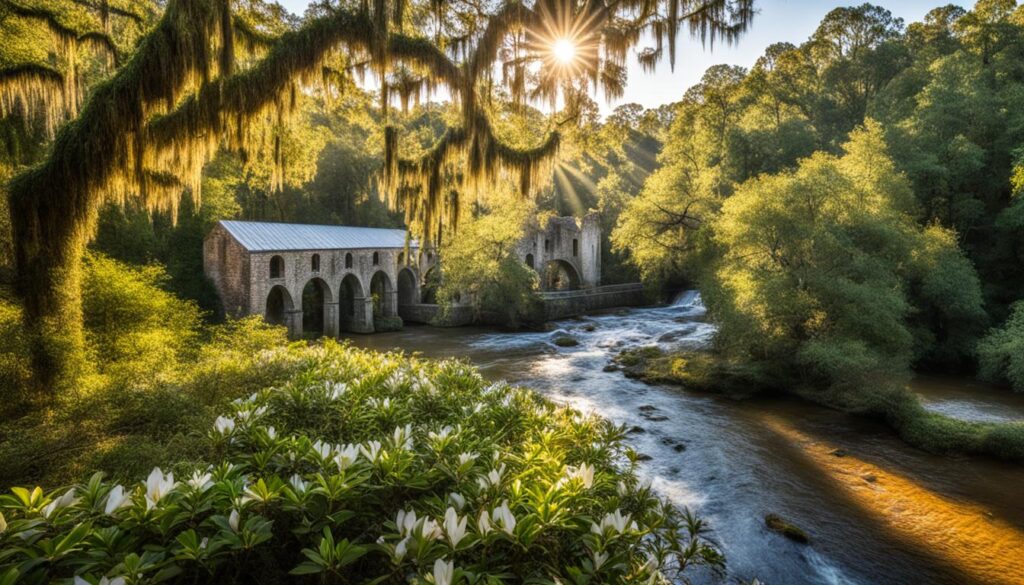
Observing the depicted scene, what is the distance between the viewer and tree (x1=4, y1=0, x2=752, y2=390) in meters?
6.20

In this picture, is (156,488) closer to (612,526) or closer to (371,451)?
(371,451)

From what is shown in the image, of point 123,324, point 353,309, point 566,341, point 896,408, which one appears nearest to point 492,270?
point 566,341

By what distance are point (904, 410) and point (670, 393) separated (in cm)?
575

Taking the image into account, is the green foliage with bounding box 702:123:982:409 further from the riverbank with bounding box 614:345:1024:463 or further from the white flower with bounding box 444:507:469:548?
the white flower with bounding box 444:507:469:548

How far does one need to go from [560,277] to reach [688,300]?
16443mm

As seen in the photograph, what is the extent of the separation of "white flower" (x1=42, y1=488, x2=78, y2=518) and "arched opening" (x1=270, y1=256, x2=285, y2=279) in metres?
22.1

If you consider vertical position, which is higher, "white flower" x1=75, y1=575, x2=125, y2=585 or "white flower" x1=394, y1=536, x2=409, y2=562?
"white flower" x1=75, y1=575, x2=125, y2=585

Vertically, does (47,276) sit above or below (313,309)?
above

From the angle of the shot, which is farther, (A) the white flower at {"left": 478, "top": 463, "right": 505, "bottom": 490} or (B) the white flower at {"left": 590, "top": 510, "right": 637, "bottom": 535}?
(A) the white flower at {"left": 478, "top": 463, "right": 505, "bottom": 490}

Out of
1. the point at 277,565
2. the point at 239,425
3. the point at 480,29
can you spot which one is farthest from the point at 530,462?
the point at 480,29

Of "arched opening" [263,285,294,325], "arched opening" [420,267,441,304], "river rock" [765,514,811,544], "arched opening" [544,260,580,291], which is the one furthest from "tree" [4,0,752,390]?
"arched opening" [544,260,580,291]

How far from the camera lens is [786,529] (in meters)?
7.50

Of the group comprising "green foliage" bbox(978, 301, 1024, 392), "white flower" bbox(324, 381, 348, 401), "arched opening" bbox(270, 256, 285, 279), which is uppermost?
"arched opening" bbox(270, 256, 285, 279)

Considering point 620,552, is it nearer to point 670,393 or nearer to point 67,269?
point 67,269
